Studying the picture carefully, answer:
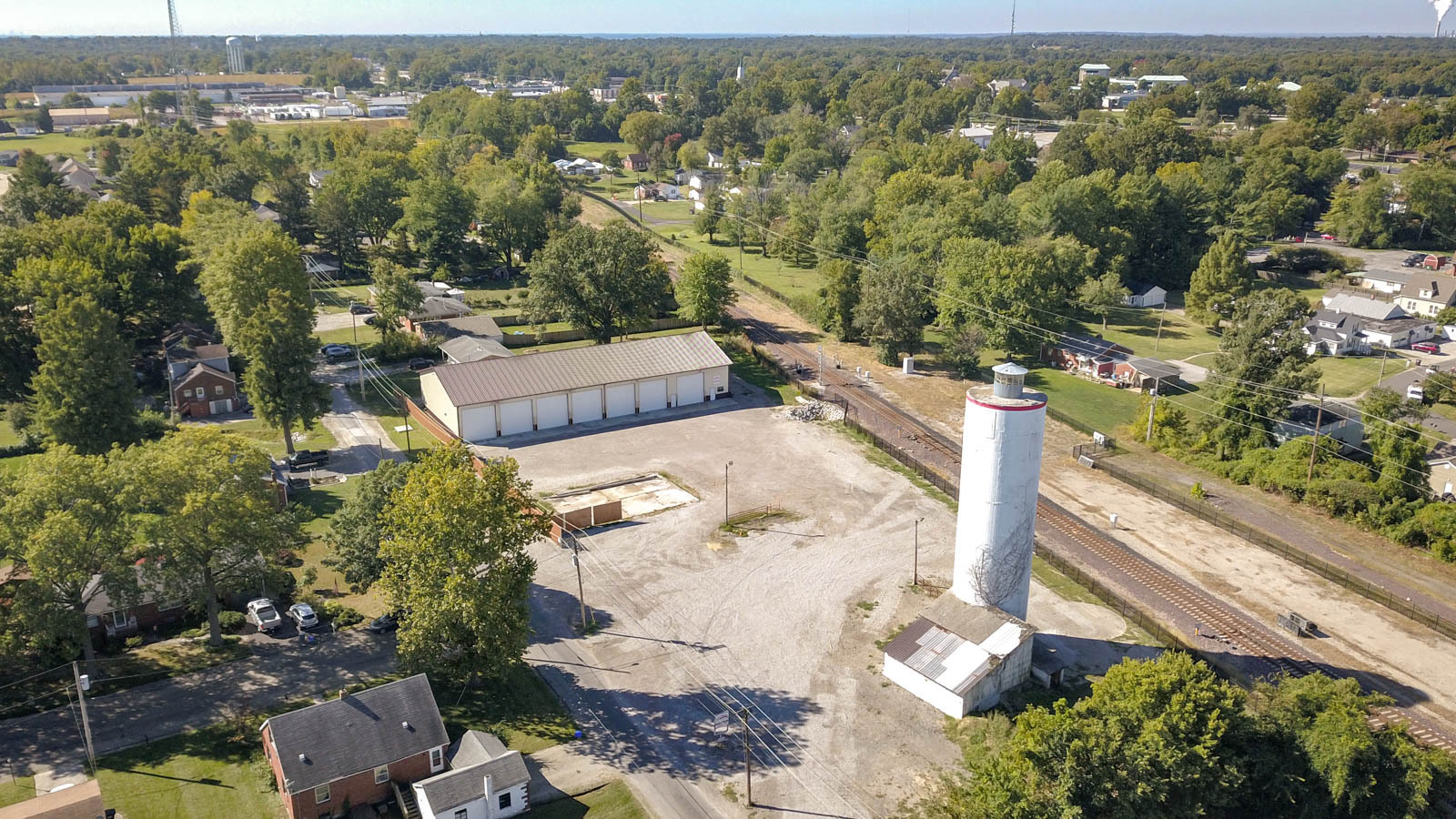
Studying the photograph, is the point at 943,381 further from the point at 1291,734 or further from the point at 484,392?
the point at 1291,734

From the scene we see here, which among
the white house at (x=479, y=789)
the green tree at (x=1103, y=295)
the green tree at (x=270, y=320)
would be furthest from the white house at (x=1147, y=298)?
the white house at (x=479, y=789)

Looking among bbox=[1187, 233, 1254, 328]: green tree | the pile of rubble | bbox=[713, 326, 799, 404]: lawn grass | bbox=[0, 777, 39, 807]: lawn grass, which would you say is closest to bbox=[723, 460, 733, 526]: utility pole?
the pile of rubble

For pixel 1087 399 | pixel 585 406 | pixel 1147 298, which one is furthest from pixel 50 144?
pixel 1087 399

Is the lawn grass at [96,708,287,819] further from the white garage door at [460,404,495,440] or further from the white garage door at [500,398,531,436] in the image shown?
the white garage door at [500,398,531,436]

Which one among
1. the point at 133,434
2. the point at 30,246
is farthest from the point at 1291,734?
the point at 30,246

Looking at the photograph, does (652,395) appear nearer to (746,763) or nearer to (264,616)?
(264,616)

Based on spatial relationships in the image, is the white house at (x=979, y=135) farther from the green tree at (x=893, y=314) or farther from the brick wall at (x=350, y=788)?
the brick wall at (x=350, y=788)
